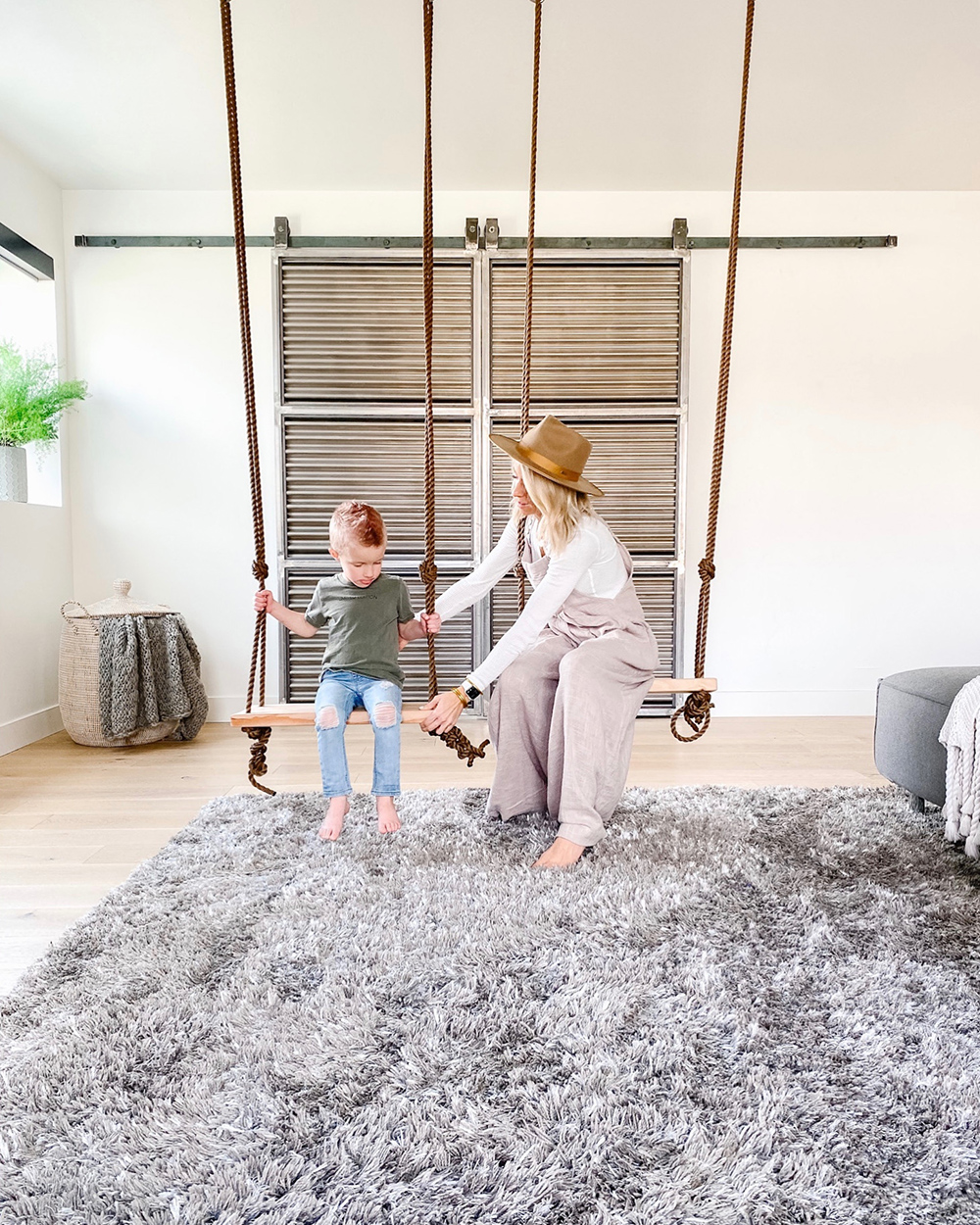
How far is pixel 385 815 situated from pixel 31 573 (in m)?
2.50

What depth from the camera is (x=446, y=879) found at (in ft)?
6.78

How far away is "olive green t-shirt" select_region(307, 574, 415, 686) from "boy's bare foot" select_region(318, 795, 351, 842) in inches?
13.9

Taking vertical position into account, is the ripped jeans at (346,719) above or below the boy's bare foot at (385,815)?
above

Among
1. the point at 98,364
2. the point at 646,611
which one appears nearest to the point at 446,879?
the point at 646,611

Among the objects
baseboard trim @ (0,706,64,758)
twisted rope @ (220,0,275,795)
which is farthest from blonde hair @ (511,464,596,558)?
baseboard trim @ (0,706,64,758)

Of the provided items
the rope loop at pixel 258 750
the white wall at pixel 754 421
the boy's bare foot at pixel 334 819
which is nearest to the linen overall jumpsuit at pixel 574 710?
the boy's bare foot at pixel 334 819

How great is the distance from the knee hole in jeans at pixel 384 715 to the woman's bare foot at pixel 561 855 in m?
0.52

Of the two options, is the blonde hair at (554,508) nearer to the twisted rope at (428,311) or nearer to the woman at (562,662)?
the woman at (562,662)

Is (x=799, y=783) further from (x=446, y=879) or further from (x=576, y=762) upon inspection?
(x=446, y=879)

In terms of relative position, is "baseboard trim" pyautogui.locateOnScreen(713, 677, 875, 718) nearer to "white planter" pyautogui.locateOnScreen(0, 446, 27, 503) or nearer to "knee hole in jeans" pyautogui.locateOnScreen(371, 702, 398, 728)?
"knee hole in jeans" pyautogui.locateOnScreen(371, 702, 398, 728)

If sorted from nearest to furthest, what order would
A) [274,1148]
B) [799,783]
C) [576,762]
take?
[274,1148], [576,762], [799,783]

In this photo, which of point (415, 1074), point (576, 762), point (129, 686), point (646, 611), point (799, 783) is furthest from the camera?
point (646, 611)

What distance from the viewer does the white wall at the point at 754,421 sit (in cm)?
434

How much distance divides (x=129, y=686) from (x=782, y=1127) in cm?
320
